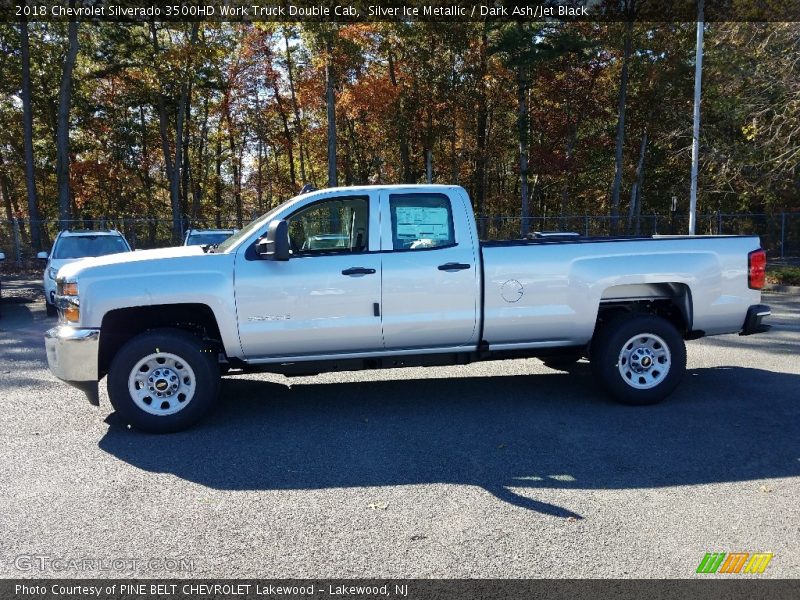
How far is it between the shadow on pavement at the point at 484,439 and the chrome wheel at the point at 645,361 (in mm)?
298

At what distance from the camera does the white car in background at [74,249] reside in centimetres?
1295

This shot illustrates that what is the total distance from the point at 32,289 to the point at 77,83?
779 inches

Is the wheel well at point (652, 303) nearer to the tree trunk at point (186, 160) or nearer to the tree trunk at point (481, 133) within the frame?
the tree trunk at point (481, 133)

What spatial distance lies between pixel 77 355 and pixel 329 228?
252 centimetres

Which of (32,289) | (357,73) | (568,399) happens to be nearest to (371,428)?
(568,399)

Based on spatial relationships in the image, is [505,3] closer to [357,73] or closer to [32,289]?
[357,73]

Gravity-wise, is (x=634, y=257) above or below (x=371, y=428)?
above

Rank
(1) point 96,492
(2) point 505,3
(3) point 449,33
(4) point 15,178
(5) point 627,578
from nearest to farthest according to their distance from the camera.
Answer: (5) point 627,578 → (1) point 96,492 → (2) point 505,3 → (3) point 449,33 → (4) point 15,178

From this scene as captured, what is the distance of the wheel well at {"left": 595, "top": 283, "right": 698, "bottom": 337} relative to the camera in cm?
622

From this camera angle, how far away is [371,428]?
555 centimetres

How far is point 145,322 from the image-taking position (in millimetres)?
5754

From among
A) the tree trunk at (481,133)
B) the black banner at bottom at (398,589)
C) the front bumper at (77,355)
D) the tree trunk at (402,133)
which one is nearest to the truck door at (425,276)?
the front bumper at (77,355)

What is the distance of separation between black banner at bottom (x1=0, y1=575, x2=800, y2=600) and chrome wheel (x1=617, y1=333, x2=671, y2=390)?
3078mm

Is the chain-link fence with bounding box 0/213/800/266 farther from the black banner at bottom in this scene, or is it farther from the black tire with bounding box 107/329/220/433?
the black banner at bottom
